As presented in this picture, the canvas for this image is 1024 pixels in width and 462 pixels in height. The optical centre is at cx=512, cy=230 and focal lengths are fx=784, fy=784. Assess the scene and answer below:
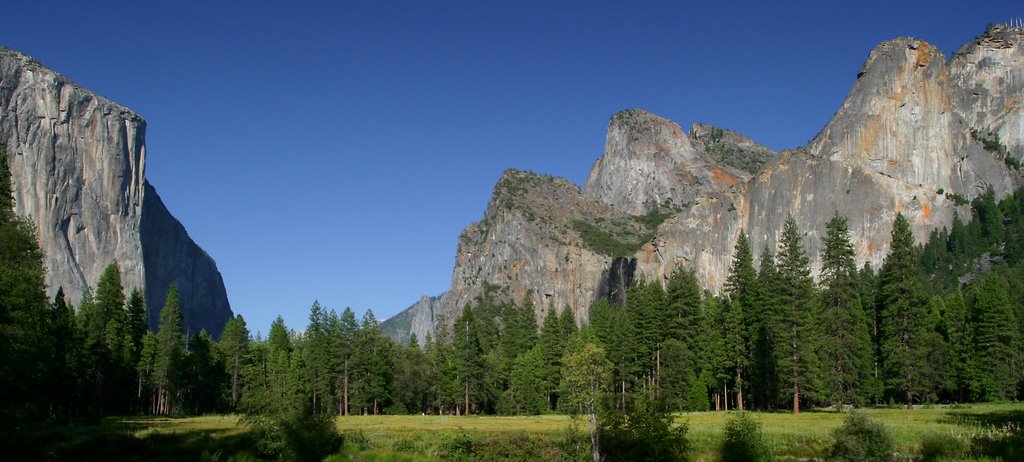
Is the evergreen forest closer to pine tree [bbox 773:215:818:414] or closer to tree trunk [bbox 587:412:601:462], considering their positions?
pine tree [bbox 773:215:818:414]

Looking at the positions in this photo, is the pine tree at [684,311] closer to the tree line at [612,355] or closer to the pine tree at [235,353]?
the tree line at [612,355]

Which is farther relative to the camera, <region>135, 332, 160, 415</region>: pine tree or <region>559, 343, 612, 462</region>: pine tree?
<region>135, 332, 160, 415</region>: pine tree

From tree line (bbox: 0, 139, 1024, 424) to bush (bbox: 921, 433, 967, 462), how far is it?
32.4 ft

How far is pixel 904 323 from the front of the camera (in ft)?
205

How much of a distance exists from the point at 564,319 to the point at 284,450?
231 ft

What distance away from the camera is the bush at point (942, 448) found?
2914cm

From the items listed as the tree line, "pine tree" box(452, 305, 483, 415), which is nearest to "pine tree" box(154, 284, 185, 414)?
the tree line

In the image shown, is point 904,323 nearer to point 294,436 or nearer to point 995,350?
point 995,350

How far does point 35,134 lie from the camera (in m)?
189

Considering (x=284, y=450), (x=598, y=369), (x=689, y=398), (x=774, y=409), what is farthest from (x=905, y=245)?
(x=284, y=450)

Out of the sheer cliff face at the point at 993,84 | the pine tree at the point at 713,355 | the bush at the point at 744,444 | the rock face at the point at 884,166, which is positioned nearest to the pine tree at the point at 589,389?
the bush at the point at 744,444

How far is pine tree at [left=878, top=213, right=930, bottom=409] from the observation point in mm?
60469

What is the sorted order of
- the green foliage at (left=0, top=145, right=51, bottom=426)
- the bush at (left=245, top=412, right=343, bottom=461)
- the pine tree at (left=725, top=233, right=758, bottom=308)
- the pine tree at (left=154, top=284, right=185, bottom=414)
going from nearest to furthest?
1. the green foliage at (left=0, top=145, right=51, bottom=426)
2. the bush at (left=245, top=412, right=343, bottom=461)
3. the pine tree at (left=725, top=233, right=758, bottom=308)
4. the pine tree at (left=154, top=284, right=185, bottom=414)

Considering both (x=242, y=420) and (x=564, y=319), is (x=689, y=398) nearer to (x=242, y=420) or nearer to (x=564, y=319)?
(x=564, y=319)
